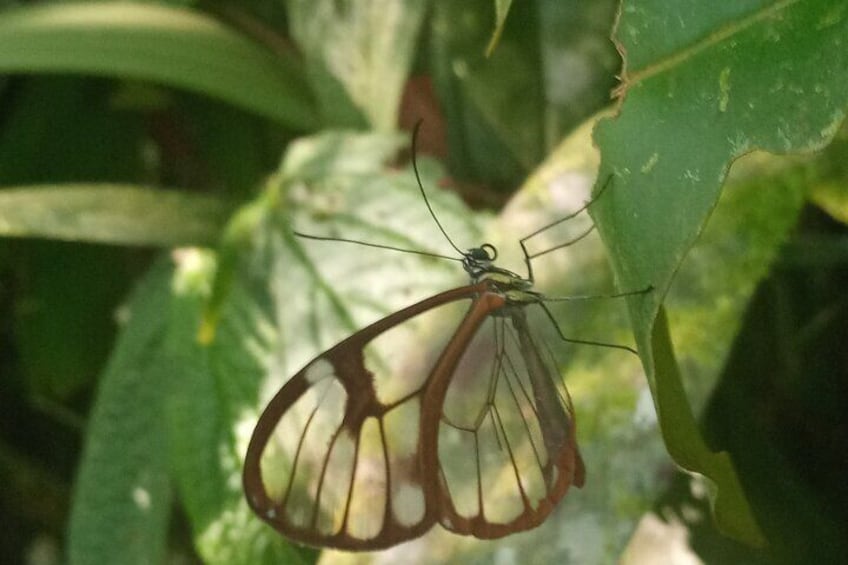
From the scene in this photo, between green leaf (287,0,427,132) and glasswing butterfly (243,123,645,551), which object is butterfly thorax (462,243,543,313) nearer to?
glasswing butterfly (243,123,645,551)

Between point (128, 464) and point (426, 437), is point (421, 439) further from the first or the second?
point (128, 464)

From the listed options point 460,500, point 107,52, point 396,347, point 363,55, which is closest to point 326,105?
point 363,55

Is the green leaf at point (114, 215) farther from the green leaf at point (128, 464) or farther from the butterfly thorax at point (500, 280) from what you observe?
the butterfly thorax at point (500, 280)

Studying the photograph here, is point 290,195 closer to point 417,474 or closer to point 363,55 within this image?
point 363,55

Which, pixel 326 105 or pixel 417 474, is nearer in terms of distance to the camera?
pixel 417 474

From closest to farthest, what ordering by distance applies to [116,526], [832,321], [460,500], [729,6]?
[729,6]
[460,500]
[832,321]
[116,526]

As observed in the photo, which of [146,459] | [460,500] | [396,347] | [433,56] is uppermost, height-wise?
[433,56]

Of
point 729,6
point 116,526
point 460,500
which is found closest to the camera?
point 729,6
